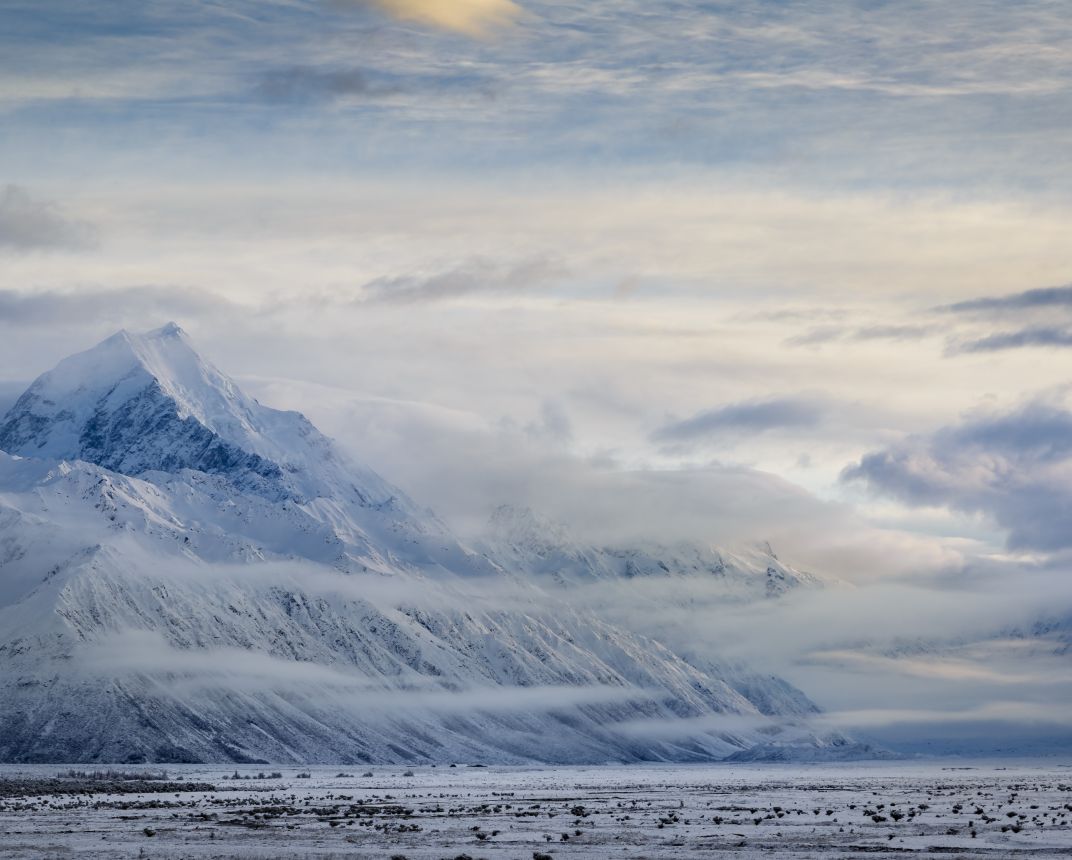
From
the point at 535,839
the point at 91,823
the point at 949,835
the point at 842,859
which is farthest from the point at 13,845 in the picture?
the point at 949,835

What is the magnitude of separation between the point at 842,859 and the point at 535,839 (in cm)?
3179

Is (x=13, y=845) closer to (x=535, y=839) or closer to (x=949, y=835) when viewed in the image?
(x=535, y=839)

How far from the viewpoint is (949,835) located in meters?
148

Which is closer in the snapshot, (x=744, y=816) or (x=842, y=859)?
(x=842, y=859)

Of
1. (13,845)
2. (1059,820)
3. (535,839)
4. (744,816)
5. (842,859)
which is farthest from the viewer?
(744,816)

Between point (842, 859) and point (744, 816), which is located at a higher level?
point (842, 859)

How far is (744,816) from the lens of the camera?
184 meters

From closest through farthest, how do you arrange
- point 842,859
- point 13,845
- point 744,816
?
point 842,859, point 13,845, point 744,816

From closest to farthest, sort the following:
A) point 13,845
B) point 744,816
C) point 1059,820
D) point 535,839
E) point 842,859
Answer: point 842,859 → point 13,845 → point 535,839 → point 1059,820 → point 744,816

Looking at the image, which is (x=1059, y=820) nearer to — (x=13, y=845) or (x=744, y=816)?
(x=744, y=816)

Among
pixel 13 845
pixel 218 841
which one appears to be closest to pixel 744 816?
pixel 218 841

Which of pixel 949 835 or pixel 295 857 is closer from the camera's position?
pixel 295 857

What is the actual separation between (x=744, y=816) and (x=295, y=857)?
69.6 m

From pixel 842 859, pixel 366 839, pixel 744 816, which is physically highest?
pixel 842 859
